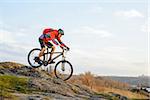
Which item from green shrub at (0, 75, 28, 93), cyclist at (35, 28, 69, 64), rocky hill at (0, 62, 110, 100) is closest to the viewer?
rocky hill at (0, 62, 110, 100)

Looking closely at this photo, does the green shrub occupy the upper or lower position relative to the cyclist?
lower

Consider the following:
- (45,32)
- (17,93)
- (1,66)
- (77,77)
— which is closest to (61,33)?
(45,32)

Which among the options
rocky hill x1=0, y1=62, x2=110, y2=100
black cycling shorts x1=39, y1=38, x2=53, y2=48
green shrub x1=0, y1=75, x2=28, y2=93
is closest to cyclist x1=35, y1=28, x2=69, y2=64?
black cycling shorts x1=39, y1=38, x2=53, y2=48

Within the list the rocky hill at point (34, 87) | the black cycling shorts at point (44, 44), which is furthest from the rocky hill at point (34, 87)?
the black cycling shorts at point (44, 44)

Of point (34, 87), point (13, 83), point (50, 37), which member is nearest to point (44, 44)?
point (50, 37)

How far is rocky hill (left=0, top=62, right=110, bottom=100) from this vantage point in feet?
45.8

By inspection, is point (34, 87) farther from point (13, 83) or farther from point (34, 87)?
point (13, 83)

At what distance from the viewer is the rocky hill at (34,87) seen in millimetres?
13961

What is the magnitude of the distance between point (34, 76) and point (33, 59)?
1343 millimetres

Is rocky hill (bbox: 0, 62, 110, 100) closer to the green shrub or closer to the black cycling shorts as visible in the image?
the green shrub

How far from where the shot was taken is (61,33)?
1812 cm

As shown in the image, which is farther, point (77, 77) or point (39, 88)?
point (77, 77)

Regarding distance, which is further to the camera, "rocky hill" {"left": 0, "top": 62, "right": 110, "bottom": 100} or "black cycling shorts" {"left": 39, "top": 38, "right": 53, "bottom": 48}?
"black cycling shorts" {"left": 39, "top": 38, "right": 53, "bottom": 48}

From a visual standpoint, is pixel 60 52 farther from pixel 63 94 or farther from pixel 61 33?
pixel 63 94
